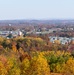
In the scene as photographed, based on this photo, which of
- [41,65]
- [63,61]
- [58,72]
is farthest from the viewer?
[63,61]

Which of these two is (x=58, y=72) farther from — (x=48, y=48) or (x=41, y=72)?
(x=48, y=48)

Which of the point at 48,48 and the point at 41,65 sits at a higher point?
the point at 41,65

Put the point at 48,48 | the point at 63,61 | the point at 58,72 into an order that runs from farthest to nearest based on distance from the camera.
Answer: the point at 48,48, the point at 63,61, the point at 58,72

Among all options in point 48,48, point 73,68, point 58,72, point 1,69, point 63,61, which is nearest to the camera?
point 1,69

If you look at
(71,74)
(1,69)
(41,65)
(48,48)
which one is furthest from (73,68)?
(48,48)

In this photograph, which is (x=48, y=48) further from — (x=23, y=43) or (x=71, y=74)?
(x=71, y=74)

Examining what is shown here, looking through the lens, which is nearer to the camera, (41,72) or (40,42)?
(41,72)

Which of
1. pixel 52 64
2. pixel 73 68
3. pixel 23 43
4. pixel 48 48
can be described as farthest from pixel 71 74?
pixel 23 43

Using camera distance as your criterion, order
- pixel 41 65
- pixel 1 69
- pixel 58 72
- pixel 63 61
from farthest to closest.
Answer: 1. pixel 63 61
2. pixel 58 72
3. pixel 41 65
4. pixel 1 69

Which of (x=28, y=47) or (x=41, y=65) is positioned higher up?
(x=41, y=65)
